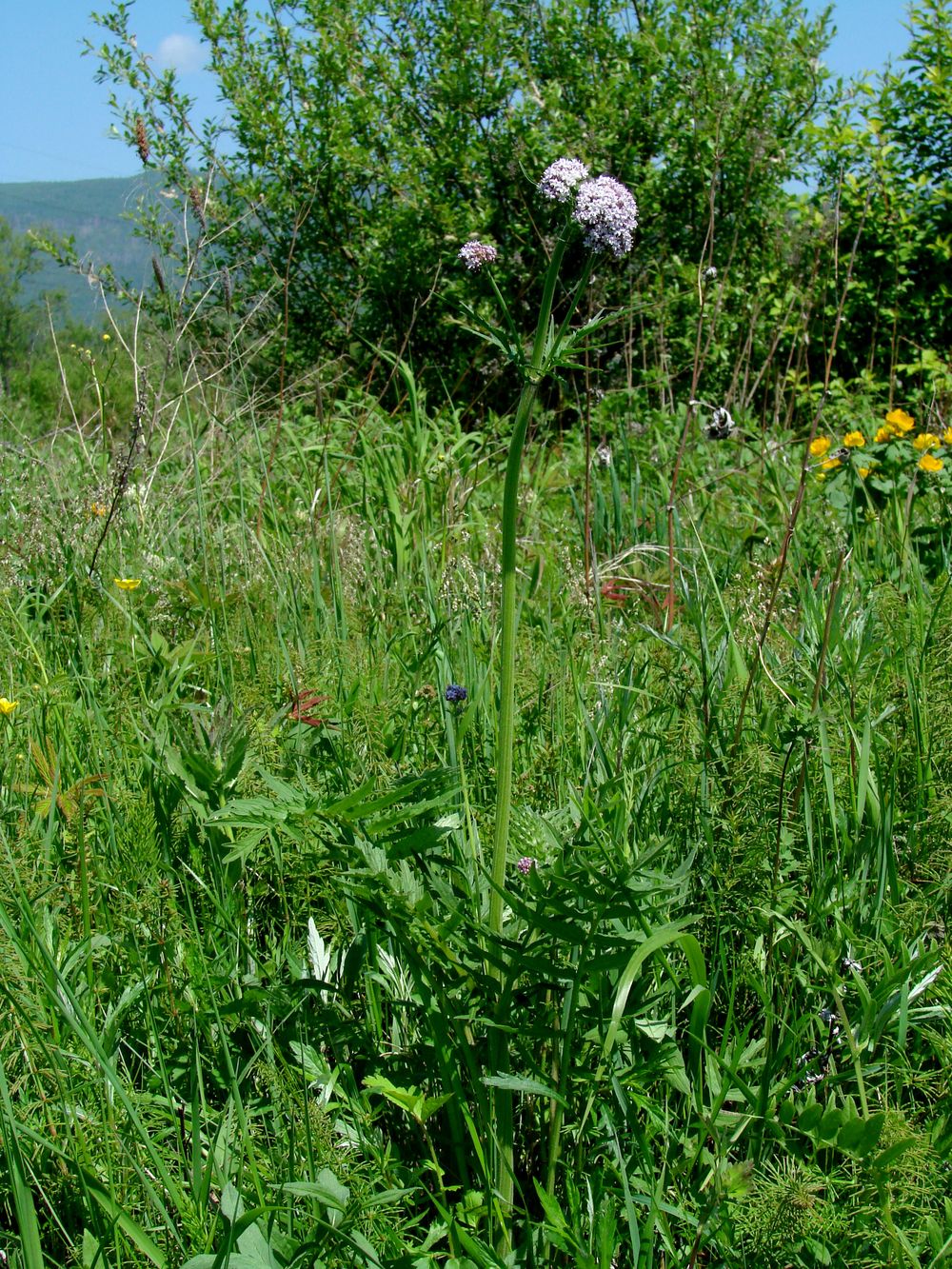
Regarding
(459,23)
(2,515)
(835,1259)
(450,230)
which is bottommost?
(835,1259)

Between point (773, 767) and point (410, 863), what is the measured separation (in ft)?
1.85

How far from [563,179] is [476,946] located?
2.79ft

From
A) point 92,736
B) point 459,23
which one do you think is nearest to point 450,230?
point 459,23

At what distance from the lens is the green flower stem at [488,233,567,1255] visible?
113 cm

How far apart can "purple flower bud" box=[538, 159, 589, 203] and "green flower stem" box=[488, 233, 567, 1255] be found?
0.08 meters

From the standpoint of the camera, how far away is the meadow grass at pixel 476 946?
116 cm

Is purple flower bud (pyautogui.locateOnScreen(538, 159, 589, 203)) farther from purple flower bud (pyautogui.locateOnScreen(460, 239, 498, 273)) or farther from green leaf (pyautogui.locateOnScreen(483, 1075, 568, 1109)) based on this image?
green leaf (pyautogui.locateOnScreen(483, 1075, 568, 1109))

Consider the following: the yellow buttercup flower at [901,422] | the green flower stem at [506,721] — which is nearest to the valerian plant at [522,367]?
the green flower stem at [506,721]

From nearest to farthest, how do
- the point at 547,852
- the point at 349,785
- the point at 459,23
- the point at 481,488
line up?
the point at 547,852, the point at 349,785, the point at 481,488, the point at 459,23

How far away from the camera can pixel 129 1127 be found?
4.09ft

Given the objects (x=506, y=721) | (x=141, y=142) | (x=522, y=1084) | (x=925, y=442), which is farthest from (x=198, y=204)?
(x=522, y=1084)

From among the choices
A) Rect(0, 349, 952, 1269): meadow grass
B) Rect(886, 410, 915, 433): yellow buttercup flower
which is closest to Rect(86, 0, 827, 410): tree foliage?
Rect(886, 410, 915, 433): yellow buttercup flower

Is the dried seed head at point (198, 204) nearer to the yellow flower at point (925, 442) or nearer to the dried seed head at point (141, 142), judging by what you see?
the dried seed head at point (141, 142)

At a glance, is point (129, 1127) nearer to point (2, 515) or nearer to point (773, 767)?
point (773, 767)
